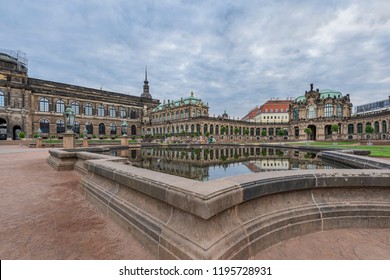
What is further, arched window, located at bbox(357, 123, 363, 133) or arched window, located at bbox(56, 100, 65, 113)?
arched window, located at bbox(357, 123, 363, 133)

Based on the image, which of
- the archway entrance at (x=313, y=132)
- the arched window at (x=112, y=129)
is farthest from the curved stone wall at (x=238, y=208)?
the archway entrance at (x=313, y=132)

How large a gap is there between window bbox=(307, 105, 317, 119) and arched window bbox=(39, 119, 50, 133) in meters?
79.2

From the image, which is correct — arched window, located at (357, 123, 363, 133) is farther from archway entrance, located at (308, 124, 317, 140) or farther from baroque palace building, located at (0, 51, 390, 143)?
archway entrance, located at (308, 124, 317, 140)

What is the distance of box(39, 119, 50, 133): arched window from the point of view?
49.3 meters

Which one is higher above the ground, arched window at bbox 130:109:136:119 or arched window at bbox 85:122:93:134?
arched window at bbox 130:109:136:119

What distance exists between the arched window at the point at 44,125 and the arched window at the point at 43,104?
2.91 metres

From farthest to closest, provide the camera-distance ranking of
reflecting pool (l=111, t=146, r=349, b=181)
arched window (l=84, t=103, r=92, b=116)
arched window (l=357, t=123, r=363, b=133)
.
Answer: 1. arched window (l=84, t=103, r=92, b=116)
2. arched window (l=357, t=123, r=363, b=133)
3. reflecting pool (l=111, t=146, r=349, b=181)

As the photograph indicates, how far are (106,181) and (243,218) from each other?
3.22m

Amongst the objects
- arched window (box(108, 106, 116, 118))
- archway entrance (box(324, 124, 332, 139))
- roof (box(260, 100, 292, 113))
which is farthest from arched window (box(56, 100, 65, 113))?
archway entrance (box(324, 124, 332, 139))

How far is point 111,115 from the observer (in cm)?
6203

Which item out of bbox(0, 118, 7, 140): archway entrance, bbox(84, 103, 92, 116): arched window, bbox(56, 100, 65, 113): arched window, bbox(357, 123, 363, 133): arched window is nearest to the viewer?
bbox(0, 118, 7, 140): archway entrance

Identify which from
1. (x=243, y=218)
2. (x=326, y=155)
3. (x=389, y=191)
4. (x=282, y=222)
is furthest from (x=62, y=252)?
(x=326, y=155)

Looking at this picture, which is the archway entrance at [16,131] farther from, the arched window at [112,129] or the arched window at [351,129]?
the arched window at [351,129]

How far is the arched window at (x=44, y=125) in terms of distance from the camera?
49.3 meters
